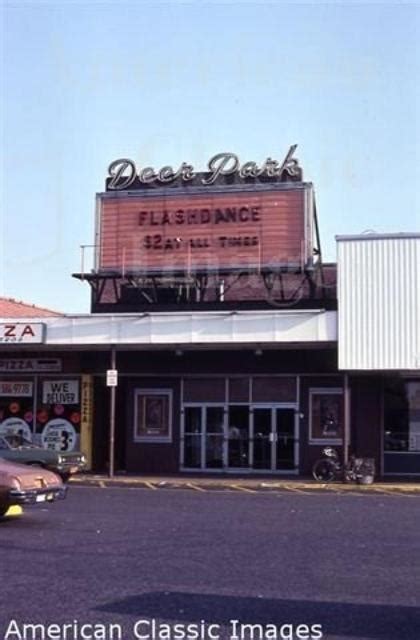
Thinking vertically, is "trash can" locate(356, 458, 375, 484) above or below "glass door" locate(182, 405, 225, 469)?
below

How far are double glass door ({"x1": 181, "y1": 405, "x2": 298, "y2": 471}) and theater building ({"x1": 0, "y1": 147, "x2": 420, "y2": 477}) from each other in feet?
0.14

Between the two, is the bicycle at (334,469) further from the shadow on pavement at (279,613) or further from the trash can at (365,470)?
the shadow on pavement at (279,613)

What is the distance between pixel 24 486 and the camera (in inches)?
Result: 611

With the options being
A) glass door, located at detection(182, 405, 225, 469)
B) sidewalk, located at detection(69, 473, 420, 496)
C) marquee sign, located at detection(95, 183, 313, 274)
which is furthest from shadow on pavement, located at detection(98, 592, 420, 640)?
marquee sign, located at detection(95, 183, 313, 274)

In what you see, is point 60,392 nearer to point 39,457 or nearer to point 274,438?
point 274,438

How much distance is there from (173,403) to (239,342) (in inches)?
176

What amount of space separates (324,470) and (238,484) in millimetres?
2890

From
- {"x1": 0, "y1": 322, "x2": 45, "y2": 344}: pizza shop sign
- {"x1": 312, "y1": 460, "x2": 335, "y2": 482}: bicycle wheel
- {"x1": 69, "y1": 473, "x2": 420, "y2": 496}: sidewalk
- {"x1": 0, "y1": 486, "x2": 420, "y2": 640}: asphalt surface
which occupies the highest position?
{"x1": 0, "y1": 322, "x2": 45, "y2": 344}: pizza shop sign

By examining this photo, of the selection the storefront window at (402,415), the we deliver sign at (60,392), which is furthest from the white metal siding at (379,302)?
the we deliver sign at (60,392)

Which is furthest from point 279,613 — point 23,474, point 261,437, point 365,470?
point 261,437

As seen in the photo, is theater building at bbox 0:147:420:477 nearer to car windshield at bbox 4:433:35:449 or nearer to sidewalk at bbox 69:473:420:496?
sidewalk at bbox 69:473:420:496

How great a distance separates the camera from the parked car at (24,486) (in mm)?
15398

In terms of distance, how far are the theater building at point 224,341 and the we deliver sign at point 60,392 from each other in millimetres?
46

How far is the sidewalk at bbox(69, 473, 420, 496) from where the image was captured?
2552 cm
